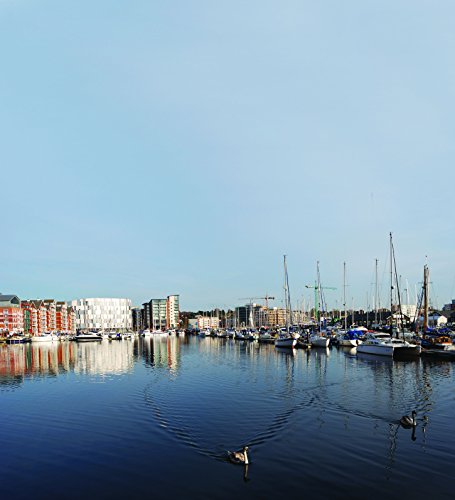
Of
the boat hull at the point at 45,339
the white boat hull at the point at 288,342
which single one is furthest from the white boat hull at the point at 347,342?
the boat hull at the point at 45,339

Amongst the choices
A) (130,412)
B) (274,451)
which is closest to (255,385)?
(130,412)

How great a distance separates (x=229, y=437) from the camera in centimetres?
2755

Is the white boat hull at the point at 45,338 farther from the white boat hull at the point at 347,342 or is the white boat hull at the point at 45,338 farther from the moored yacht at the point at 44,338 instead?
the white boat hull at the point at 347,342

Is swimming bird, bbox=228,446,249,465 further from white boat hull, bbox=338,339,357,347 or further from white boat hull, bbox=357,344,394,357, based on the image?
white boat hull, bbox=338,339,357,347

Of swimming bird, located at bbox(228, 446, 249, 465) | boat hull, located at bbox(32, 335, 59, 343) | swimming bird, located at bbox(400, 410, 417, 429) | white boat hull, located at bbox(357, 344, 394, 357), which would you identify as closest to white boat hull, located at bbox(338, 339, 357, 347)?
white boat hull, located at bbox(357, 344, 394, 357)

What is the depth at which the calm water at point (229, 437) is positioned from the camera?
20203mm

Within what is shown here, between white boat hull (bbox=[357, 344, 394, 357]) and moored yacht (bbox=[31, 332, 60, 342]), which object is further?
moored yacht (bbox=[31, 332, 60, 342])

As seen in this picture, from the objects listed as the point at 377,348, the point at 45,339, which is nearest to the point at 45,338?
the point at 45,339

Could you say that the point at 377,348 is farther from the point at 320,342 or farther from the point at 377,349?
the point at 320,342

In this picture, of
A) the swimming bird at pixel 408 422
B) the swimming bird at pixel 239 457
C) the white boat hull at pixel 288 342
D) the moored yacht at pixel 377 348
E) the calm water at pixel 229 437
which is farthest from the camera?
the white boat hull at pixel 288 342

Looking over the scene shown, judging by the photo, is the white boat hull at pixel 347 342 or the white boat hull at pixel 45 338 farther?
the white boat hull at pixel 45 338

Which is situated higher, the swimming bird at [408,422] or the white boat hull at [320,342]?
the swimming bird at [408,422]

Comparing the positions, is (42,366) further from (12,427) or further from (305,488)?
(305,488)

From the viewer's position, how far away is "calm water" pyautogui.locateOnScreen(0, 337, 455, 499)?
20203mm
